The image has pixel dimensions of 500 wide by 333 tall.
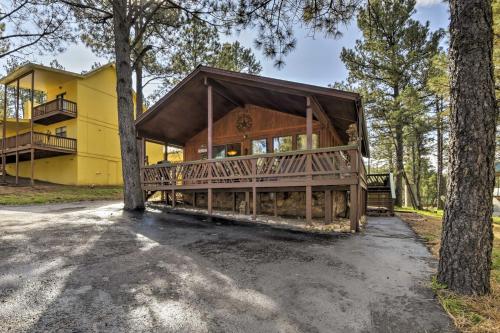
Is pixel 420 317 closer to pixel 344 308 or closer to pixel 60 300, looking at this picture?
pixel 344 308

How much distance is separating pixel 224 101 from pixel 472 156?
32.9ft

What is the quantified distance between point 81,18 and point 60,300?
12727 millimetres

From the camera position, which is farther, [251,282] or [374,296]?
[251,282]

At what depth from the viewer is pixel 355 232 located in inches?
273

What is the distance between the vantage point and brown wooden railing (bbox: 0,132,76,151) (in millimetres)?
18250

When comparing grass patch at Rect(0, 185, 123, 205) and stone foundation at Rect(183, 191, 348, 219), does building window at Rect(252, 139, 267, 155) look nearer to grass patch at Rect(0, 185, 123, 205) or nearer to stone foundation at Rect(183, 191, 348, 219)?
stone foundation at Rect(183, 191, 348, 219)

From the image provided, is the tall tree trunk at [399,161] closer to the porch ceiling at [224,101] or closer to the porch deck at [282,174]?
the porch ceiling at [224,101]

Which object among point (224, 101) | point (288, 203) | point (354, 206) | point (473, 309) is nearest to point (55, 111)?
point (224, 101)

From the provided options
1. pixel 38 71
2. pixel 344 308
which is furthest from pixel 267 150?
pixel 38 71

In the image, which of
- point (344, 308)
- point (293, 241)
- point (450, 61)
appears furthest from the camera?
point (293, 241)

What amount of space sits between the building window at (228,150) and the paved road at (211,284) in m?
6.72

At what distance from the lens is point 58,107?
62.7 ft

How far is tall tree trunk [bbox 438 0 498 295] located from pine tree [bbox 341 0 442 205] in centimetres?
1585

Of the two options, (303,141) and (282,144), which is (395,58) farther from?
(282,144)
